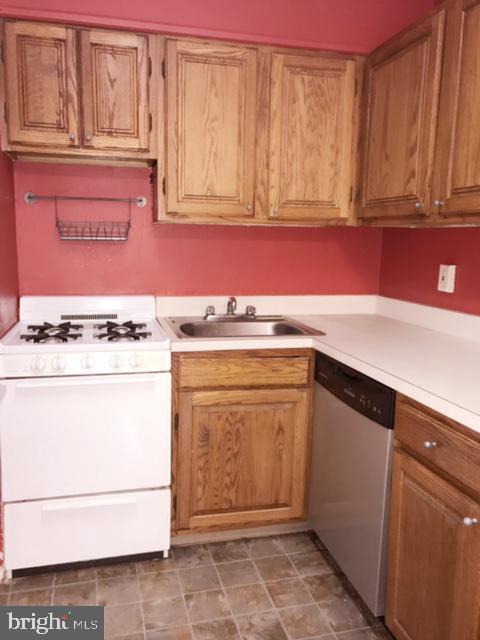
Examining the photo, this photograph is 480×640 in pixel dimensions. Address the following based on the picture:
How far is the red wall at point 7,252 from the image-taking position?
6.88 feet

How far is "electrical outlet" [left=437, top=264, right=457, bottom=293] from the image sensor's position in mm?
2252

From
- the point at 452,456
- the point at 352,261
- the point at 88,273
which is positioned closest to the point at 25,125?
the point at 88,273

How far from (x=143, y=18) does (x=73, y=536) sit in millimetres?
2171

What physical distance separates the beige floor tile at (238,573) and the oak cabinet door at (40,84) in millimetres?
1837

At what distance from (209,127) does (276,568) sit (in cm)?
184

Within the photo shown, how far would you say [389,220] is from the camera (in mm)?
2197

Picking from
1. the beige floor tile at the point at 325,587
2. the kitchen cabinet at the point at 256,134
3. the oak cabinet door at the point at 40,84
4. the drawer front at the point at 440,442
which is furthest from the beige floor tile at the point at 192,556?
the oak cabinet door at the point at 40,84

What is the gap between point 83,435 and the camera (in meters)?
A: 2.02

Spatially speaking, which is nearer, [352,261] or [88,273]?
[88,273]

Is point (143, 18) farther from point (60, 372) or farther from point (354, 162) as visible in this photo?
point (60, 372)

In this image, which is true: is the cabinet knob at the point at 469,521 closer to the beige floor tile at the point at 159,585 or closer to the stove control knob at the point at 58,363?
the beige floor tile at the point at 159,585

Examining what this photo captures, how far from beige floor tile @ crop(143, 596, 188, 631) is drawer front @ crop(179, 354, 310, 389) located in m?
0.79

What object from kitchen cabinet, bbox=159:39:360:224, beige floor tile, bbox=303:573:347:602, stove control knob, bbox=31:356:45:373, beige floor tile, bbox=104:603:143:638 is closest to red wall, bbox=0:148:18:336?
stove control knob, bbox=31:356:45:373

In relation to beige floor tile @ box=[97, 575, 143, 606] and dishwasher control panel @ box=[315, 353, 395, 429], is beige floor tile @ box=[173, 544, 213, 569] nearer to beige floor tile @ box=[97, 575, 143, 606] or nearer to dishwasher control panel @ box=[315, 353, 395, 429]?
beige floor tile @ box=[97, 575, 143, 606]
